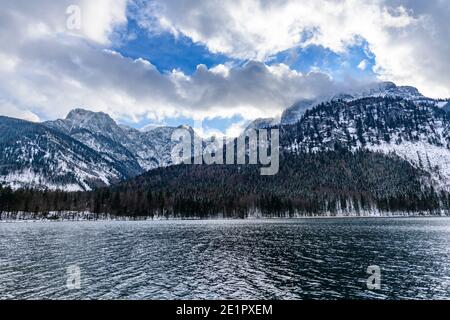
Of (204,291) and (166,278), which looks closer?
(204,291)

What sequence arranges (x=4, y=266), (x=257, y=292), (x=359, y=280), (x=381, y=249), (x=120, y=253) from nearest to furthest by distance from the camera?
(x=257, y=292)
(x=359, y=280)
(x=4, y=266)
(x=120, y=253)
(x=381, y=249)

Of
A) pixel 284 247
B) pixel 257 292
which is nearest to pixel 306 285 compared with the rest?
pixel 257 292

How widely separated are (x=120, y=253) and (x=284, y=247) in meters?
38.8

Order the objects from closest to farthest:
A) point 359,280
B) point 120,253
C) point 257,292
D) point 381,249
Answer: point 257,292 → point 359,280 → point 120,253 → point 381,249

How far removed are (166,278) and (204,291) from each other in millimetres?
9402

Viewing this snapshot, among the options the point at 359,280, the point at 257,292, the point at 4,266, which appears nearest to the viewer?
the point at 257,292

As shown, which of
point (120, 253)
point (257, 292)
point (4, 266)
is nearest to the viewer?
point (257, 292)

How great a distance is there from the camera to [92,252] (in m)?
73.1

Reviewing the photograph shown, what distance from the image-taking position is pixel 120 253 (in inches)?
2837
